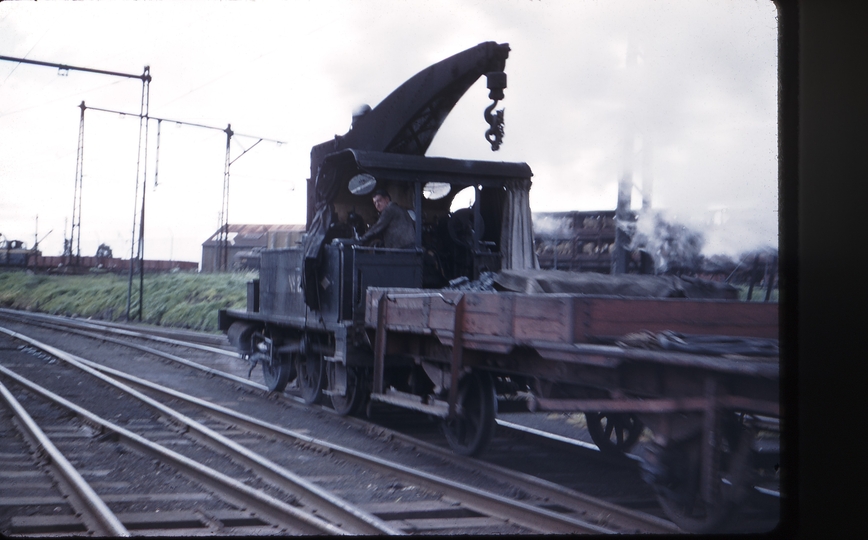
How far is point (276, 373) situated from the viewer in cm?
1096

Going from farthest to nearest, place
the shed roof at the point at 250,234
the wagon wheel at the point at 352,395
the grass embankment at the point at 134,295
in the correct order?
the shed roof at the point at 250,234 < the grass embankment at the point at 134,295 < the wagon wheel at the point at 352,395

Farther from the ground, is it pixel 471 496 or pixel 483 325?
pixel 483 325

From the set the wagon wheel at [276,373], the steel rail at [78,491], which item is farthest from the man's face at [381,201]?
the steel rail at [78,491]

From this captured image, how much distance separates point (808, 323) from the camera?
408cm

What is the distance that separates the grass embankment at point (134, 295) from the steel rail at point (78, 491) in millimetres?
17645

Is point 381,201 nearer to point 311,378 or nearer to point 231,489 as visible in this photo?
point 311,378

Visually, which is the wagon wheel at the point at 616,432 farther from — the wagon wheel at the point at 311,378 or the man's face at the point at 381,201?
the wagon wheel at the point at 311,378

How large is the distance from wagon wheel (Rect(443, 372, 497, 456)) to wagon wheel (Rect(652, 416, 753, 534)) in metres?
2.29

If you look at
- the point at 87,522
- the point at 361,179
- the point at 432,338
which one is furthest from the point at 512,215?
the point at 87,522

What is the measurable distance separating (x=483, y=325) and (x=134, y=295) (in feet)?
101

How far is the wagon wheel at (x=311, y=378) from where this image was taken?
32.2 feet

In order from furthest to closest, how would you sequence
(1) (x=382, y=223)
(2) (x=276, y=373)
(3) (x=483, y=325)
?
1. (2) (x=276, y=373)
2. (1) (x=382, y=223)
3. (3) (x=483, y=325)

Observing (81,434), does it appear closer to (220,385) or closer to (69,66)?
(220,385)

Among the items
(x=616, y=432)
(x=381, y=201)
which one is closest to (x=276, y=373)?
(x=381, y=201)
